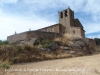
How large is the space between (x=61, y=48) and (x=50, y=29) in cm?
1610

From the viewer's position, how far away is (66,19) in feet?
98.2

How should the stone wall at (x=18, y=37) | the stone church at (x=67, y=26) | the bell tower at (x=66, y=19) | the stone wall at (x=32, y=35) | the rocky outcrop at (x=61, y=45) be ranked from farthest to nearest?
the bell tower at (x=66, y=19)
the stone church at (x=67, y=26)
the stone wall at (x=18, y=37)
the stone wall at (x=32, y=35)
the rocky outcrop at (x=61, y=45)

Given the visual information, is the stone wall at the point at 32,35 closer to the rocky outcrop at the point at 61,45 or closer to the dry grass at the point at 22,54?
the rocky outcrop at the point at 61,45

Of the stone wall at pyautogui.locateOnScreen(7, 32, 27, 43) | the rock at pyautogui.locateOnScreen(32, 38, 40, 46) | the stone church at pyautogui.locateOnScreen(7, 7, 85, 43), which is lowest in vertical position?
the rock at pyautogui.locateOnScreen(32, 38, 40, 46)

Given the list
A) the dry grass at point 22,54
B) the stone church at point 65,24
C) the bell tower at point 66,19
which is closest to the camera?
the dry grass at point 22,54

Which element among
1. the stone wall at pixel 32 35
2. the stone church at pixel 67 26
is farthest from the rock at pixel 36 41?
the stone church at pixel 67 26

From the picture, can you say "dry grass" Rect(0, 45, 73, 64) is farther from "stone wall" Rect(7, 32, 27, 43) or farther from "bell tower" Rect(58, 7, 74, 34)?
"bell tower" Rect(58, 7, 74, 34)

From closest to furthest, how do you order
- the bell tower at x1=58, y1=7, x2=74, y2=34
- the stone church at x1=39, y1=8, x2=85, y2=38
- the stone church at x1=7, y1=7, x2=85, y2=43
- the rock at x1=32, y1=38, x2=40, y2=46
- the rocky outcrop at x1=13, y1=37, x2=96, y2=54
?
the rocky outcrop at x1=13, y1=37, x2=96, y2=54, the rock at x1=32, y1=38, x2=40, y2=46, the stone church at x1=7, y1=7, x2=85, y2=43, the stone church at x1=39, y1=8, x2=85, y2=38, the bell tower at x1=58, y1=7, x2=74, y2=34

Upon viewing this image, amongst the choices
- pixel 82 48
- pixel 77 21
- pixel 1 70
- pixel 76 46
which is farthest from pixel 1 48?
pixel 77 21

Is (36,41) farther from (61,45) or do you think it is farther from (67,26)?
(67,26)

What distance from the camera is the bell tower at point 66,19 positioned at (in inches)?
1153

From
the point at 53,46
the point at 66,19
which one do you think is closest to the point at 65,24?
the point at 66,19

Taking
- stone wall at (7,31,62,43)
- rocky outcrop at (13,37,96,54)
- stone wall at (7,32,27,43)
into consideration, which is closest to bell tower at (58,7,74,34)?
stone wall at (7,31,62,43)

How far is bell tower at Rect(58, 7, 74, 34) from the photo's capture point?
29.3m
